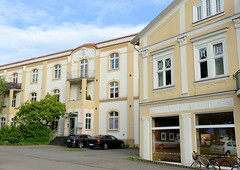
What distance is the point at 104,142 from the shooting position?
24.5 meters

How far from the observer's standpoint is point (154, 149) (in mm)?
15133

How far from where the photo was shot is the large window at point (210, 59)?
490 inches

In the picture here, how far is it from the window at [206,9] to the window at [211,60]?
63.6 inches

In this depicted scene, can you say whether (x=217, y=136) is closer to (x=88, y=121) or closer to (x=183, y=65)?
(x=183, y=65)

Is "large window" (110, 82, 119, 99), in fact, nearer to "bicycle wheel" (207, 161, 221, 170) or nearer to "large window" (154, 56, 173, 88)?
"large window" (154, 56, 173, 88)

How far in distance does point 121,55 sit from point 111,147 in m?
10.3

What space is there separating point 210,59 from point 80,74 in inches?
853

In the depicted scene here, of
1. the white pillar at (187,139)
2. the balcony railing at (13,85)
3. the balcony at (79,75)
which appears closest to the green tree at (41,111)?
Answer: the balcony at (79,75)

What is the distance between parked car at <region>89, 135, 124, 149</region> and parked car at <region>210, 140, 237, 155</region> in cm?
1332

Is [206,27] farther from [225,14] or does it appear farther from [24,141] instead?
[24,141]

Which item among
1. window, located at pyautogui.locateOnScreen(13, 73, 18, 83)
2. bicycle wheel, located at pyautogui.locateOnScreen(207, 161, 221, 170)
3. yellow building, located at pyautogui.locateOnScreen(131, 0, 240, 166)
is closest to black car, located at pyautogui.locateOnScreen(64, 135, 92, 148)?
yellow building, located at pyautogui.locateOnScreen(131, 0, 240, 166)

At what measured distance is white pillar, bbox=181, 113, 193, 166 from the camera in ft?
42.7

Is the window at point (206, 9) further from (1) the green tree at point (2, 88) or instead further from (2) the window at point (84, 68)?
(1) the green tree at point (2, 88)

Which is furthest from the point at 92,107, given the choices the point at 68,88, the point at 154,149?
the point at 154,149
